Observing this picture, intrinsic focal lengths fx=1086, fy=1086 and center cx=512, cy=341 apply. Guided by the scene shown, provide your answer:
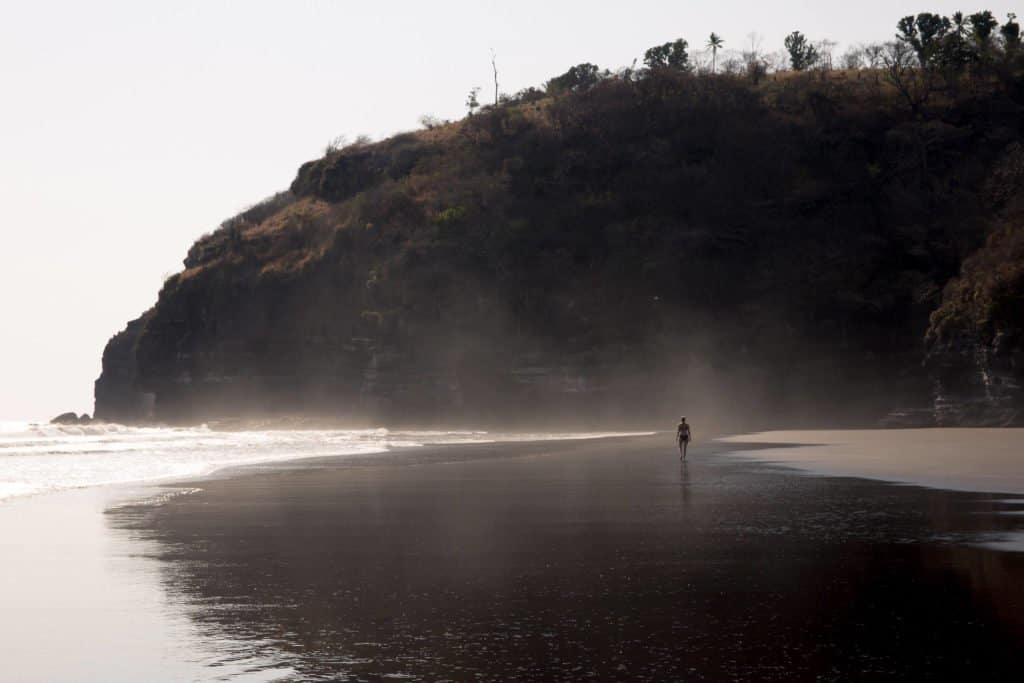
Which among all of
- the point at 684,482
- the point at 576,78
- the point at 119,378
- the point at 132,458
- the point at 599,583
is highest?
the point at 576,78

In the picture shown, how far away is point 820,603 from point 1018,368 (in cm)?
5660

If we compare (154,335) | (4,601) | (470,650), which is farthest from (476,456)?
(154,335)

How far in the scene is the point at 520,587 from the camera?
46.6ft

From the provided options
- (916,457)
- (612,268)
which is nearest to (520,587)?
(916,457)

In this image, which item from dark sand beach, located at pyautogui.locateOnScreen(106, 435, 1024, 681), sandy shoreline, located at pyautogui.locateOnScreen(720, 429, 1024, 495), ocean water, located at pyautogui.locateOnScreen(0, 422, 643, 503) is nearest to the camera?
dark sand beach, located at pyautogui.locateOnScreen(106, 435, 1024, 681)

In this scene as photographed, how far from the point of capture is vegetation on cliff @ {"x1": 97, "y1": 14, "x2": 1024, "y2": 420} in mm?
94375

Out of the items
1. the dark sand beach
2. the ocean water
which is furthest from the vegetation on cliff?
the dark sand beach

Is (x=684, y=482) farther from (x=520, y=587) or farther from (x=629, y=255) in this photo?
(x=629, y=255)

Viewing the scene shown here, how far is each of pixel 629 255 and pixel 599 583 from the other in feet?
300

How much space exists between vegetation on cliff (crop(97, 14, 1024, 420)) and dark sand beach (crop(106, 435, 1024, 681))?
5932 cm

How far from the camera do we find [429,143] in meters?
130

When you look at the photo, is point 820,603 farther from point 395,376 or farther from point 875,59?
point 875,59

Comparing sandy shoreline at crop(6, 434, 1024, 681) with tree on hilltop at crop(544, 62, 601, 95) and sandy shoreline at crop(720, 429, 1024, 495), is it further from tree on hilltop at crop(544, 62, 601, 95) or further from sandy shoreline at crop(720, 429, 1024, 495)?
tree on hilltop at crop(544, 62, 601, 95)

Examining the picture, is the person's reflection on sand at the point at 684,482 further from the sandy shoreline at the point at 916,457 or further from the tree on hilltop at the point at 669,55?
the tree on hilltop at the point at 669,55
